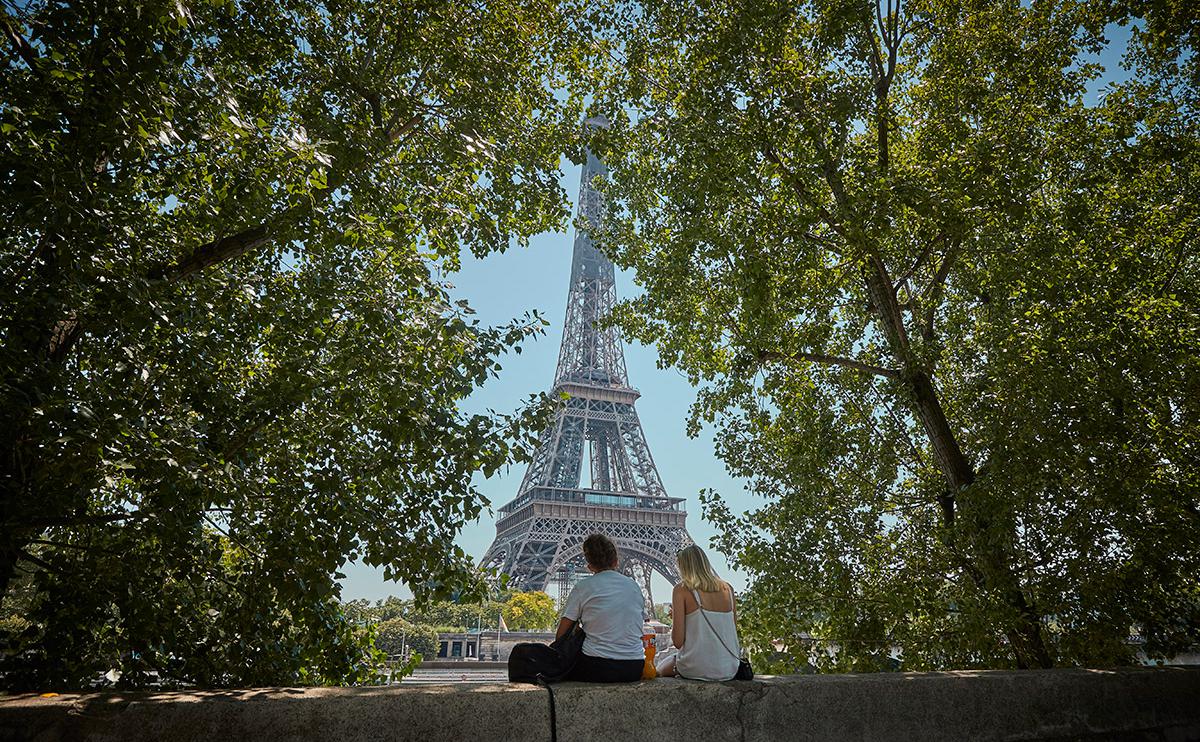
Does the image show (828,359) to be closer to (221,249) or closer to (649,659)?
(649,659)

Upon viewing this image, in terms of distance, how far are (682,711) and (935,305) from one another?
730cm

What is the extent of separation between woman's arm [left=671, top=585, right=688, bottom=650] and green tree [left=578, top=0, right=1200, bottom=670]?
13.1 ft

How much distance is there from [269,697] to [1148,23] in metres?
10.4

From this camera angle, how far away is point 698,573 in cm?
473

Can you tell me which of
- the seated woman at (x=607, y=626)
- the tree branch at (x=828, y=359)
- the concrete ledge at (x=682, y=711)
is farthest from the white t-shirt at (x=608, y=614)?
the tree branch at (x=828, y=359)

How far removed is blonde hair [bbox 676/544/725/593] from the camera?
4672 mm

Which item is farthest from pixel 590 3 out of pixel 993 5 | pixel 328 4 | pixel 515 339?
pixel 515 339

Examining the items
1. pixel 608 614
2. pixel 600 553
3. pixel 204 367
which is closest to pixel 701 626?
pixel 608 614

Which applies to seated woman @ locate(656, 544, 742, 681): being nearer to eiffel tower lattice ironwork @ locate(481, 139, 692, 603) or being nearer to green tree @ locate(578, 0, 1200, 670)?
green tree @ locate(578, 0, 1200, 670)

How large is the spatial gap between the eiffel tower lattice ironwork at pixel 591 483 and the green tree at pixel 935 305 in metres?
28.0

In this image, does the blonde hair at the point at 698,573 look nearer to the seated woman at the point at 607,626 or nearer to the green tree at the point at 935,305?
the seated woman at the point at 607,626

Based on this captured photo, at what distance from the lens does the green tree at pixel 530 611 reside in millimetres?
50094

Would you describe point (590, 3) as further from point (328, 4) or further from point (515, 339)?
point (515, 339)

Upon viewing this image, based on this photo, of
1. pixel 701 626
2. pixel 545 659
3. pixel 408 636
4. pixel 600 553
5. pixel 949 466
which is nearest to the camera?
pixel 545 659
